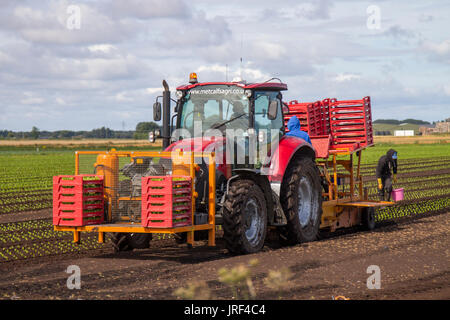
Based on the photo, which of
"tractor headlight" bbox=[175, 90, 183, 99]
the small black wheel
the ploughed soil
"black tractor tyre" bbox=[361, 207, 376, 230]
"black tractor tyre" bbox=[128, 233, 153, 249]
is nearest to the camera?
the ploughed soil

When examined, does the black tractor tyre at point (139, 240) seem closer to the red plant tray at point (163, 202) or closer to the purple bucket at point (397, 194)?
the red plant tray at point (163, 202)

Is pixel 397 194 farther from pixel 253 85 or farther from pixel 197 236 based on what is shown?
pixel 197 236

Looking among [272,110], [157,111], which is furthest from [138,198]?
[272,110]

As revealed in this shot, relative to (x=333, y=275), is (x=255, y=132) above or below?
above

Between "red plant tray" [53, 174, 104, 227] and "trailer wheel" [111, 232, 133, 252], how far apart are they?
889 mm

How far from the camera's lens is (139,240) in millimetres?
11484

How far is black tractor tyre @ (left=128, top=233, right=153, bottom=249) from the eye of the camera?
11328mm

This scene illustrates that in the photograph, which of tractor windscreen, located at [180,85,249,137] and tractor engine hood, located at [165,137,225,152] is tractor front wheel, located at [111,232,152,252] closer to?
tractor engine hood, located at [165,137,225,152]

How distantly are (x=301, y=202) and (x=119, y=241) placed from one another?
324cm

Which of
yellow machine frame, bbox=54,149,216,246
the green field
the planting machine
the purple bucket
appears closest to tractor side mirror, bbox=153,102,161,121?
the planting machine
